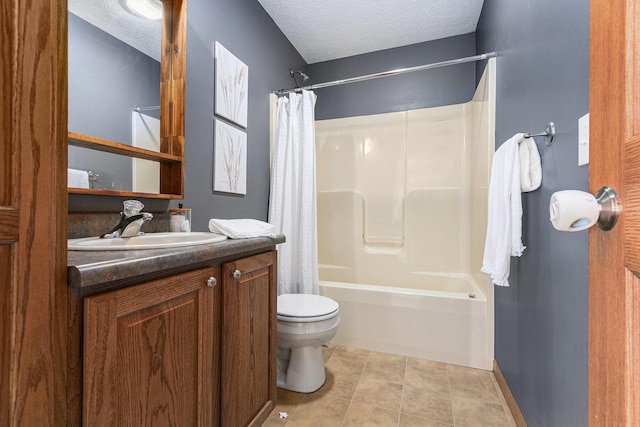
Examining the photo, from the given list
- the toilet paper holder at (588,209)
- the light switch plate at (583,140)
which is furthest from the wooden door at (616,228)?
the light switch plate at (583,140)

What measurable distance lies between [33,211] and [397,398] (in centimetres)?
170

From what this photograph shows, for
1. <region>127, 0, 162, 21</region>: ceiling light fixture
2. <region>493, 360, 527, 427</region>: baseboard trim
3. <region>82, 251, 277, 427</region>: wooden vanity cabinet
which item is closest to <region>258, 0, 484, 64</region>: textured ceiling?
<region>127, 0, 162, 21</region>: ceiling light fixture

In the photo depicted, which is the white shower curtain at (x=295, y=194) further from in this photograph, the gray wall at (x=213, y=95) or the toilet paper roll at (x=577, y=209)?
the toilet paper roll at (x=577, y=209)

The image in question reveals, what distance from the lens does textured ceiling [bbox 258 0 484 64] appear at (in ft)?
6.86

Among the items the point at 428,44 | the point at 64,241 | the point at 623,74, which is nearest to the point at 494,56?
the point at 428,44

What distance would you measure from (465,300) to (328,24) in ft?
7.50

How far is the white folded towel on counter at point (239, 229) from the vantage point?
116 cm

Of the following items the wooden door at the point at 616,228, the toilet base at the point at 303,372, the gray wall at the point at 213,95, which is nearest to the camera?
the wooden door at the point at 616,228

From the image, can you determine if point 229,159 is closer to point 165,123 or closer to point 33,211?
point 165,123

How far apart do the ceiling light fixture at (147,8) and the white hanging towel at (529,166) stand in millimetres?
1732

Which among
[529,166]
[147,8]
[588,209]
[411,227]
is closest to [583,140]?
[529,166]

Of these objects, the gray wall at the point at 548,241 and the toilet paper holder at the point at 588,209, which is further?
the gray wall at the point at 548,241

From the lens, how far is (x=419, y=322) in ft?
6.43

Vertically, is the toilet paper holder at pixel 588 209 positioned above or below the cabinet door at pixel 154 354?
above
